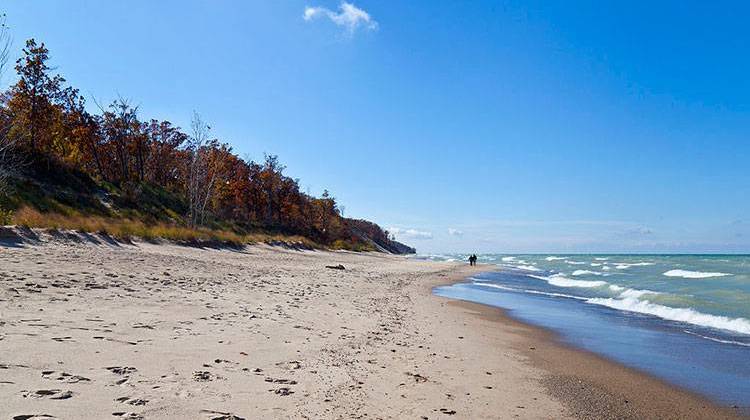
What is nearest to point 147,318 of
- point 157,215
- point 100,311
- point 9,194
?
point 100,311

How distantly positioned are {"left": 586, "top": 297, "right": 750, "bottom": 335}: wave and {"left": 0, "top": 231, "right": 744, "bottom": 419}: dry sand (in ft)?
20.4

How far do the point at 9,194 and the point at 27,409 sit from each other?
24.3 meters

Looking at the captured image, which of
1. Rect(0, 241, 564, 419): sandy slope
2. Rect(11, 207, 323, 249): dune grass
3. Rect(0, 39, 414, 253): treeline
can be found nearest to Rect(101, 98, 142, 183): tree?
Rect(0, 39, 414, 253): treeline

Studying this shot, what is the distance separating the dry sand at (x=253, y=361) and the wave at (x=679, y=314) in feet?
20.4

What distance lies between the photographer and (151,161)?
55031 millimetres

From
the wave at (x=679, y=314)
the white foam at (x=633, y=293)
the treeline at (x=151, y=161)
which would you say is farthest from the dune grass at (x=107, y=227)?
the white foam at (x=633, y=293)

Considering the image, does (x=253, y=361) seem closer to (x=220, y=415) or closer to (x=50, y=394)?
(x=220, y=415)

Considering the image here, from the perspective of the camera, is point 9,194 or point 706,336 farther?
point 9,194

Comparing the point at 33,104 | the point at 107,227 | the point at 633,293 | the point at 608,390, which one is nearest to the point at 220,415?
the point at 608,390

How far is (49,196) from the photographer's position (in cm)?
2695

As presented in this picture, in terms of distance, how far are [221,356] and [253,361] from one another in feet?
1.43

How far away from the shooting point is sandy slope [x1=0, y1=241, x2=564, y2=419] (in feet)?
14.3

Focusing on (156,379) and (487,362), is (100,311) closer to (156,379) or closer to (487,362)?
(156,379)

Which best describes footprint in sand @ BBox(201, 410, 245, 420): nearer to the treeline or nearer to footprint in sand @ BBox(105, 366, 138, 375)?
footprint in sand @ BBox(105, 366, 138, 375)
